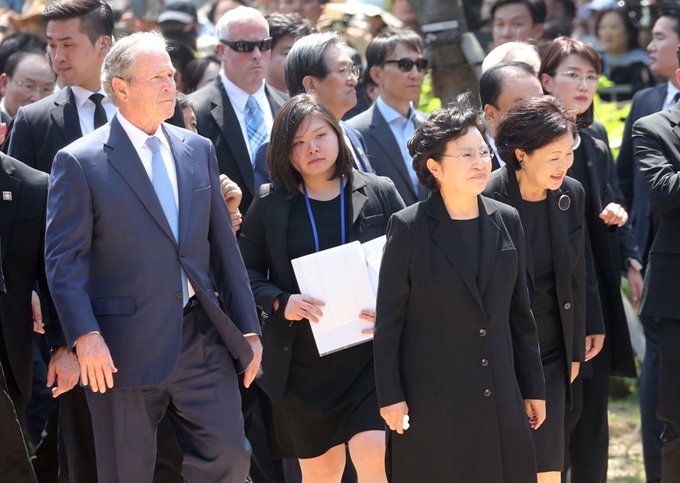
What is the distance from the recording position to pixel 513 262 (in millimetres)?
5258

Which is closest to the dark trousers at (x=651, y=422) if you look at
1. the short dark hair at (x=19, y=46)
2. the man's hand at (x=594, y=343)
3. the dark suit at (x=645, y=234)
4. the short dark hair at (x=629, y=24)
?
the dark suit at (x=645, y=234)

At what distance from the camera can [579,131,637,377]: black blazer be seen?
6562mm

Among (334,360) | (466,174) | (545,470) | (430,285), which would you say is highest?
(466,174)

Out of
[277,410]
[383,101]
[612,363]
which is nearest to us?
[277,410]

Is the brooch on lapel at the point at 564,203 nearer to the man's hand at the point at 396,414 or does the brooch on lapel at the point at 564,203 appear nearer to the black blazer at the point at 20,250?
the man's hand at the point at 396,414

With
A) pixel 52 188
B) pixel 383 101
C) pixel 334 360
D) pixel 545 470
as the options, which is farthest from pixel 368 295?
pixel 383 101

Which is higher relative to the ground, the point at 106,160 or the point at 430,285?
the point at 106,160

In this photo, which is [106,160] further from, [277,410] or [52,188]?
[277,410]

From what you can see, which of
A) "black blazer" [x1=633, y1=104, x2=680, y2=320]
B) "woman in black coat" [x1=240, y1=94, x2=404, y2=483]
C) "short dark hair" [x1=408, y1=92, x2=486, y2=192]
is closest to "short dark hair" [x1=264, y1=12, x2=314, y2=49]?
"woman in black coat" [x1=240, y1=94, x2=404, y2=483]

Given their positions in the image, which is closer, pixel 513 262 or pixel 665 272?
pixel 513 262

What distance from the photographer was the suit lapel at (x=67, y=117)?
641 cm

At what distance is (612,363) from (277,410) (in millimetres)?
1951

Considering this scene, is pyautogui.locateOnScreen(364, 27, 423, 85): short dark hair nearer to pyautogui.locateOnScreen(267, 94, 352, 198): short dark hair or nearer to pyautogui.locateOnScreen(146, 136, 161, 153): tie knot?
pyautogui.locateOnScreen(267, 94, 352, 198): short dark hair

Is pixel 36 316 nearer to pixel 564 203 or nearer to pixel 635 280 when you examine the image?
pixel 564 203
